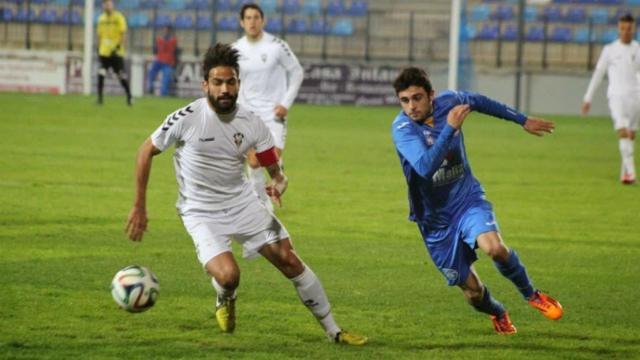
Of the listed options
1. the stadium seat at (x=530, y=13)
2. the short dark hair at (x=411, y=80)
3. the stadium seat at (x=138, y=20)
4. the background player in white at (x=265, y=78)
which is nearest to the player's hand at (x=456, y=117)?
the short dark hair at (x=411, y=80)

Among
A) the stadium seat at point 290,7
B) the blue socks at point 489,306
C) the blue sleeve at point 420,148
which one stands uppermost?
the stadium seat at point 290,7

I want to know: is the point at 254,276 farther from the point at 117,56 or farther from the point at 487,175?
the point at 117,56

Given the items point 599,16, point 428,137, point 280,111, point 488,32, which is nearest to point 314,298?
point 428,137

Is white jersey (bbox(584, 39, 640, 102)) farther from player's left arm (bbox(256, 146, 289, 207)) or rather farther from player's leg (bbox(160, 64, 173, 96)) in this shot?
player's leg (bbox(160, 64, 173, 96))

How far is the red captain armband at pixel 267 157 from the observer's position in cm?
793

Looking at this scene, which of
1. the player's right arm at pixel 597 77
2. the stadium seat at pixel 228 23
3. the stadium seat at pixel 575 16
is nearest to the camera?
the player's right arm at pixel 597 77

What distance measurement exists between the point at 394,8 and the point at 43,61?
10.5 metres

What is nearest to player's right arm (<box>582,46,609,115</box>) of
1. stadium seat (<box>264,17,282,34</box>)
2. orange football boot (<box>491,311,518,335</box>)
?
orange football boot (<box>491,311,518,335</box>)

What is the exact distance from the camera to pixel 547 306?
8039 mm

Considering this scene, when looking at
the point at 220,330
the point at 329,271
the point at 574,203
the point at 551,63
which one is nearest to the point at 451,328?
the point at 220,330

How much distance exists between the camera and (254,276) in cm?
1036

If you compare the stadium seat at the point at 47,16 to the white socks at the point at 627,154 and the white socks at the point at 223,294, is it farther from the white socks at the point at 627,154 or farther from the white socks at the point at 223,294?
the white socks at the point at 223,294

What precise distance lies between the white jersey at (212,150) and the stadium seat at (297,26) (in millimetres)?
30294

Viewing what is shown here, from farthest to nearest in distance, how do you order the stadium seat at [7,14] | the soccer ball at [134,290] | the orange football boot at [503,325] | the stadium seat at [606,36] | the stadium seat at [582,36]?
the stadium seat at [7,14] < the stadium seat at [582,36] < the stadium seat at [606,36] < the orange football boot at [503,325] < the soccer ball at [134,290]
